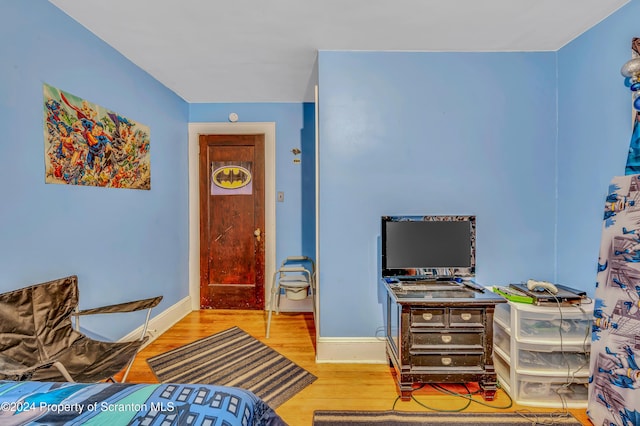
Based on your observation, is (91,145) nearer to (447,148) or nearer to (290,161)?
(290,161)

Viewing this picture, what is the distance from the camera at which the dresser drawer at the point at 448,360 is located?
179cm

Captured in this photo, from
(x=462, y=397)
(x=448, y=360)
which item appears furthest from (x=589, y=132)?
(x=462, y=397)

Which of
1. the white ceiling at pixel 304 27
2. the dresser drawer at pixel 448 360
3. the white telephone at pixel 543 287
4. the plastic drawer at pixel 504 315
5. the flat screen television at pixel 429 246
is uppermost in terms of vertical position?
the white ceiling at pixel 304 27

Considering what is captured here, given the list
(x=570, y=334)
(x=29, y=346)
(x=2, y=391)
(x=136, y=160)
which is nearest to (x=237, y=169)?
(x=136, y=160)

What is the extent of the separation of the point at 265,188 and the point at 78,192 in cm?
176

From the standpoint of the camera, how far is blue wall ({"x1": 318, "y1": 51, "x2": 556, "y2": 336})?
221 cm

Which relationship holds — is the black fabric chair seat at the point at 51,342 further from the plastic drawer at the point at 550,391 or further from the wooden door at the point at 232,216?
the plastic drawer at the point at 550,391

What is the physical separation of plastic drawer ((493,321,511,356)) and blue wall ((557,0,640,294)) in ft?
2.09

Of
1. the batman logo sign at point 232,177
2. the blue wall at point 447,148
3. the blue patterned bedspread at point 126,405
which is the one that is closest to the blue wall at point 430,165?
the blue wall at point 447,148

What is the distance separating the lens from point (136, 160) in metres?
2.47

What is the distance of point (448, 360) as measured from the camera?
1792 millimetres

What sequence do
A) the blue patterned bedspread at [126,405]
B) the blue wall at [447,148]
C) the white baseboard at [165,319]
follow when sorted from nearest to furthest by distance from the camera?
the blue patterned bedspread at [126,405] < the blue wall at [447,148] < the white baseboard at [165,319]

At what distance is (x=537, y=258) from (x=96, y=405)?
2785mm

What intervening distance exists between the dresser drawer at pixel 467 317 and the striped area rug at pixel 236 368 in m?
1.06
